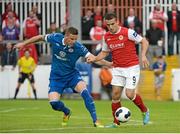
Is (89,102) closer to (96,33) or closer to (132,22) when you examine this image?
(132,22)

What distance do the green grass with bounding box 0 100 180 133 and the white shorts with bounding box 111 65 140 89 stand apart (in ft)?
2.92

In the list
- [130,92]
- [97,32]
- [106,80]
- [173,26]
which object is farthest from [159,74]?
[130,92]

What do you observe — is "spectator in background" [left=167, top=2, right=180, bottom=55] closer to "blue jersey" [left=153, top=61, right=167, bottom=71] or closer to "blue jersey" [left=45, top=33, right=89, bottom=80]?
"blue jersey" [left=153, top=61, right=167, bottom=71]

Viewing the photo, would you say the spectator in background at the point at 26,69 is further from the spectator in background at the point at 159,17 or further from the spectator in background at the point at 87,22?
the spectator in background at the point at 159,17

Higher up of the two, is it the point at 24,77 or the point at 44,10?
the point at 44,10

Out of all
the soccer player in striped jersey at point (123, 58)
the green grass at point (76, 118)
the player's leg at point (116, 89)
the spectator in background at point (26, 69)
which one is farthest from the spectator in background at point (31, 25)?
the player's leg at point (116, 89)

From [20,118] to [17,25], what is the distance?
1309cm

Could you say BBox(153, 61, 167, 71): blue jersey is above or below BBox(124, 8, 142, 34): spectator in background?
below

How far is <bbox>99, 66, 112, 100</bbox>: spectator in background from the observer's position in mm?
31594

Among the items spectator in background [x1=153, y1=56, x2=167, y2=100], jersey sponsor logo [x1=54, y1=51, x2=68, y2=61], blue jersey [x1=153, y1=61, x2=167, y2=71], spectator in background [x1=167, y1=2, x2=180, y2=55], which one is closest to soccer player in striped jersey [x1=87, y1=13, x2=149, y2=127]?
jersey sponsor logo [x1=54, y1=51, x2=68, y2=61]

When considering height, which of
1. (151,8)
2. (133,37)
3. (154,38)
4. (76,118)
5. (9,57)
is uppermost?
(133,37)

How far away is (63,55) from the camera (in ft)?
59.2

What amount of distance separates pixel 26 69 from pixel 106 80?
2966 millimetres

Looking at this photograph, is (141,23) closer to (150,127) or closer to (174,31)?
(174,31)
